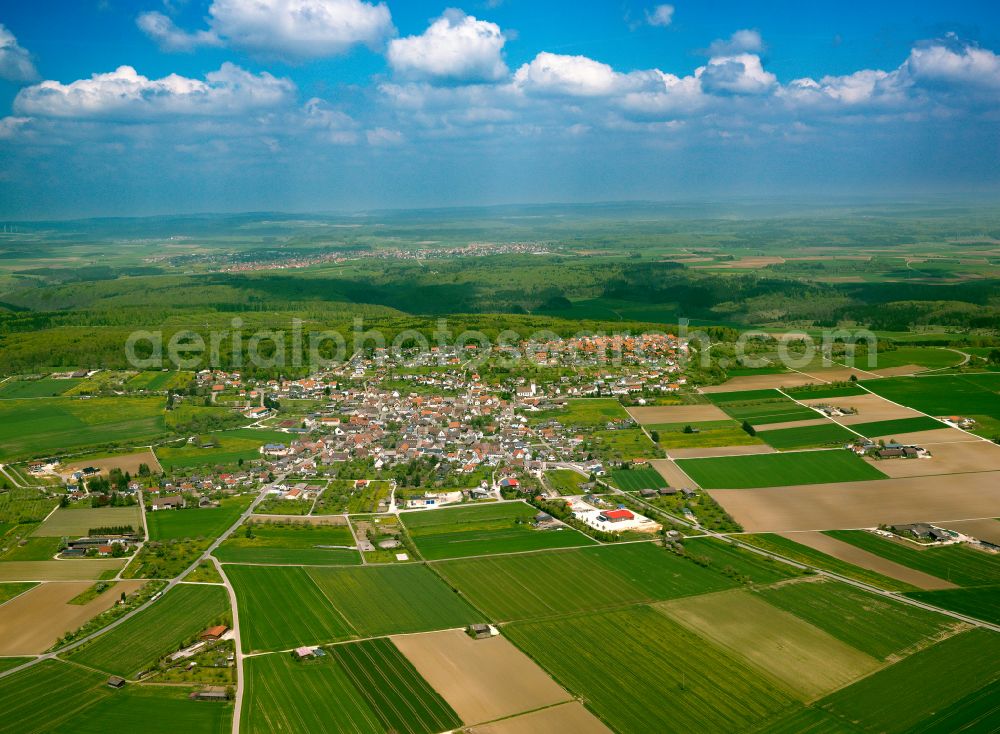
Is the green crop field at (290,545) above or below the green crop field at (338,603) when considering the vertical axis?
below

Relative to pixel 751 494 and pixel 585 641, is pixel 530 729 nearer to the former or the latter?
pixel 585 641

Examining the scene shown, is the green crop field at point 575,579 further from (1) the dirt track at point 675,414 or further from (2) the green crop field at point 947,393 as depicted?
(2) the green crop field at point 947,393

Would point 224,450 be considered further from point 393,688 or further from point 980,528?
point 980,528

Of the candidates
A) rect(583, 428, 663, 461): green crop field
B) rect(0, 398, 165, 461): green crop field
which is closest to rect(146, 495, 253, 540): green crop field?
rect(0, 398, 165, 461): green crop field

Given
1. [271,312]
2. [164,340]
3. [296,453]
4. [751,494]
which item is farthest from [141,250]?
[751,494]

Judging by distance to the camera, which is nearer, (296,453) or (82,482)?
(82,482)

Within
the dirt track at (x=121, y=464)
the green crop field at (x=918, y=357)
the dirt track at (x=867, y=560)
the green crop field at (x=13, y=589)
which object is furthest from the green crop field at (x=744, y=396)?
the green crop field at (x=13, y=589)
